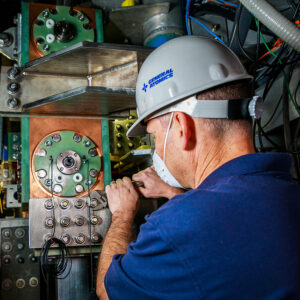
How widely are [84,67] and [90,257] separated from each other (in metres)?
1.14

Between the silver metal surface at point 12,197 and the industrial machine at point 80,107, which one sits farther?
the silver metal surface at point 12,197

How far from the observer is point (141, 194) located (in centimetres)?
178

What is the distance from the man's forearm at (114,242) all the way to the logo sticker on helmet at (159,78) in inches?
24.6

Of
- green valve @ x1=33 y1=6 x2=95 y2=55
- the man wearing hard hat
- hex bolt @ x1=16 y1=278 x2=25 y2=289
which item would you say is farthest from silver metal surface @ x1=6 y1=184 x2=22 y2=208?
the man wearing hard hat

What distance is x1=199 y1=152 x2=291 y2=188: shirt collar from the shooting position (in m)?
1.05

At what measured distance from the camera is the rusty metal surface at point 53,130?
1984 millimetres

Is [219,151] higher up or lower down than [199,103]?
lower down

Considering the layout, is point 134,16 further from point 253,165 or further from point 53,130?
point 253,165

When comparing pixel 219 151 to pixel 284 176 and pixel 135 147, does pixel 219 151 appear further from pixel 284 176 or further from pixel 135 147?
pixel 135 147

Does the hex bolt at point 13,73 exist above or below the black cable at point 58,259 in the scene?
above

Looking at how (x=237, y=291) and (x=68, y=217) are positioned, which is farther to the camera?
(x=68, y=217)

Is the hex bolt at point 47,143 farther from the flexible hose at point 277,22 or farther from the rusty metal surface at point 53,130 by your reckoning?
the flexible hose at point 277,22

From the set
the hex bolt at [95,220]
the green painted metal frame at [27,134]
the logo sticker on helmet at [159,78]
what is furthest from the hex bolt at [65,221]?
the logo sticker on helmet at [159,78]

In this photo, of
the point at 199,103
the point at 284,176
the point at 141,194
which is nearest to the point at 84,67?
the point at 141,194
